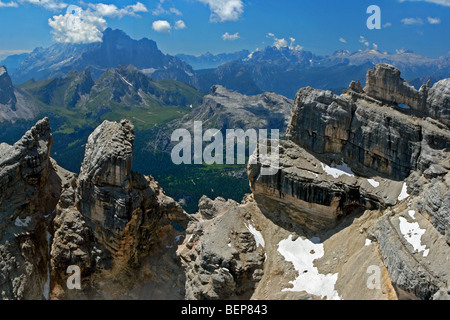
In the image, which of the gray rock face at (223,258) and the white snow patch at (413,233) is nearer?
the white snow patch at (413,233)

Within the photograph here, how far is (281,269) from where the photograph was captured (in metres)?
56.8

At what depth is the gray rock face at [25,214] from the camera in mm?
56812

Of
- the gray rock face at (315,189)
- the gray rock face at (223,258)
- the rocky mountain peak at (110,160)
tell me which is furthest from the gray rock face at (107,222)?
the gray rock face at (315,189)

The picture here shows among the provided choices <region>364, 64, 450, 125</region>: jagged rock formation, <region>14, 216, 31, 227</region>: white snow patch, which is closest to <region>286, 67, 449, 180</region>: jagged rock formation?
<region>364, 64, 450, 125</region>: jagged rock formation

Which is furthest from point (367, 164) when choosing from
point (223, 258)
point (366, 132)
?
point (223, 258)

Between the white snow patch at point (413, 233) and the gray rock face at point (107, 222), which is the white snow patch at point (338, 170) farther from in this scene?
the gray rock face at point (107, 222)

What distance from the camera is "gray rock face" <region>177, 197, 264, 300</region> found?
55.6 m

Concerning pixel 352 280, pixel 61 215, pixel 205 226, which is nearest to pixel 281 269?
pixel 352 280

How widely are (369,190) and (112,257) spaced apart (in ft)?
152

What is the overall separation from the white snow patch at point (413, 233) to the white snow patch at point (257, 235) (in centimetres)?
2255

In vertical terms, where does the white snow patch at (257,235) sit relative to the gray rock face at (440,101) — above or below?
below

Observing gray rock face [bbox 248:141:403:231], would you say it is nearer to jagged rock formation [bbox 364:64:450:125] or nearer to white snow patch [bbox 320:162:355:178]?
white snow patch [bbox 320:162:355:178]

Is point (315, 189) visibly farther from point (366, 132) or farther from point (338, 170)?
point (366, 132)

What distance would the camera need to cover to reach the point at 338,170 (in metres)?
63.0
